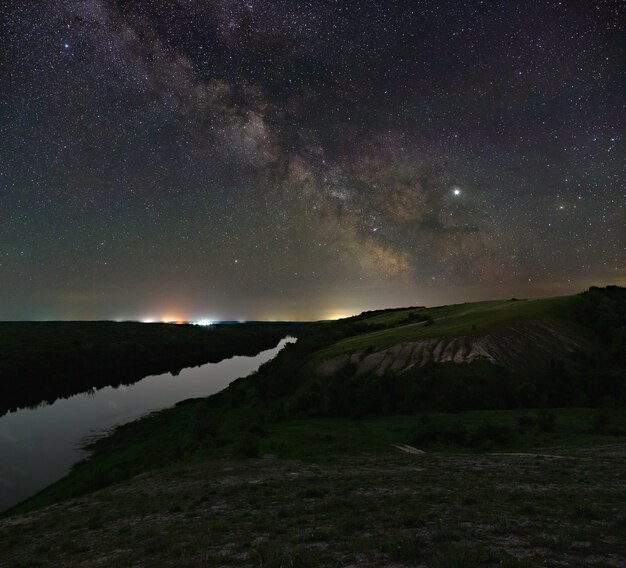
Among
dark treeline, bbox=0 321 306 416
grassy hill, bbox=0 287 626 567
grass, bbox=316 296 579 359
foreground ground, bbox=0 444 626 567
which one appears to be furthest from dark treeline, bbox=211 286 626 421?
dark treeline, bbox=0 321 306 416

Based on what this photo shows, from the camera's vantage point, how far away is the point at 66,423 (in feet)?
193

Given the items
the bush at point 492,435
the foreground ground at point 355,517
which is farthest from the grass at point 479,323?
the foreground ground at point 355,517

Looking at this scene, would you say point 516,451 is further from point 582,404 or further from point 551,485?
point 582,404

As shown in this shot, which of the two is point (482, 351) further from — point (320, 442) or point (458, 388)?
point (320, 442)

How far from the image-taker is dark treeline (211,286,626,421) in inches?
1911

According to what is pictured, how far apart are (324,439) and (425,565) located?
83.7 ft

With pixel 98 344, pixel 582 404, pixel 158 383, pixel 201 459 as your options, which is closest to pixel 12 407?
pixel 158 383

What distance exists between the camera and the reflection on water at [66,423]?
38188mm

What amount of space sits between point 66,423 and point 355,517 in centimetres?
6041

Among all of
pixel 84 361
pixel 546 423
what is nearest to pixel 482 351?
pixel 546 423

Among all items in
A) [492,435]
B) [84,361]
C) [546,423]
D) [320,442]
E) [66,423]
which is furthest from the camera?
[84,361]

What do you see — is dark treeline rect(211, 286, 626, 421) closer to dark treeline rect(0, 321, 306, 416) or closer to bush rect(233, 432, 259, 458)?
bush rect(233, 432, 259, 458)

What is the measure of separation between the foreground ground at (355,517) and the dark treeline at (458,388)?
23048 mm

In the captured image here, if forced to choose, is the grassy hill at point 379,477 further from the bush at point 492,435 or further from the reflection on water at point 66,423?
the reflection on water at point 66,423
